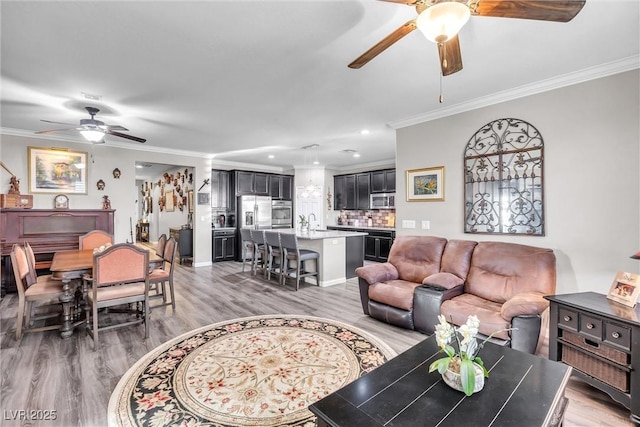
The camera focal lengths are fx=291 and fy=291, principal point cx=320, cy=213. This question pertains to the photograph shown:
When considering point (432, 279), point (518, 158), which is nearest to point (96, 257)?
point (432, 279)

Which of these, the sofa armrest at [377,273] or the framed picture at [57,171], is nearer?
the sofa armrest at [377,273]

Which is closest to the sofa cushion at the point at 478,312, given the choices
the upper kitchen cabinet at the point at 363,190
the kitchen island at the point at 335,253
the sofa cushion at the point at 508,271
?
the sofa cushion at the point at 508,271

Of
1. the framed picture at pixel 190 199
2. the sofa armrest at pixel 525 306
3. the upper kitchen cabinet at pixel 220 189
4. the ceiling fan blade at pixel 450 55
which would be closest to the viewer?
the ceiling fan blade at pixel 450 55

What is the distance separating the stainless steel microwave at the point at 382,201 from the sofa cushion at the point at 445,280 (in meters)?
4.67

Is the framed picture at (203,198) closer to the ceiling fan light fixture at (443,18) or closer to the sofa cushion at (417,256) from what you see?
the sofa cushion at (417,256)

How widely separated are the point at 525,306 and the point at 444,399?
155cm

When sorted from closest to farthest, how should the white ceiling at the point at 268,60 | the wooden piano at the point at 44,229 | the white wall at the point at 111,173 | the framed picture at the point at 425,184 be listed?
Result: the white ceiling at the point at 268,60 < the framed picture at the point at 425,184 < the wooden piano at the point at 44,229 < the white wall at the point at 111,173

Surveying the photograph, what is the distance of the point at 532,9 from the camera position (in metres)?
1.49

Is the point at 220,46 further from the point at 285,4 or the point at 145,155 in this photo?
the point at 145,155

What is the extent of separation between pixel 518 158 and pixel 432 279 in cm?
172

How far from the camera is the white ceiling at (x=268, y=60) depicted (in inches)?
81.7

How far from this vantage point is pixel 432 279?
3.25m

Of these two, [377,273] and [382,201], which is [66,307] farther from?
[382,201]

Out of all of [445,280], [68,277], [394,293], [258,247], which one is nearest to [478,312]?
[445,280]
